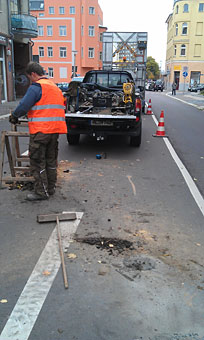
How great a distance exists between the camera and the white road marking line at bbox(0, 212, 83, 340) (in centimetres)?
257

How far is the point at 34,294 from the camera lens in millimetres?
2977

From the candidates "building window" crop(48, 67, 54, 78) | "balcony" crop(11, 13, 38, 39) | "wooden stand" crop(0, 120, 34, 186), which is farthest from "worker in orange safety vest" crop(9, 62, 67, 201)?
"building window" crop(48, 67, 54, 78)

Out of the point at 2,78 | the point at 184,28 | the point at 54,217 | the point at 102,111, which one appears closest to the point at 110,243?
the point at 54,217

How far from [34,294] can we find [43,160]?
2581 millimetres

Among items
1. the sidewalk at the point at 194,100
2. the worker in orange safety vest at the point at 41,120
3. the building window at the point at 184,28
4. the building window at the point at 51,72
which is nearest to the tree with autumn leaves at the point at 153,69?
the building window at the point at 184,28

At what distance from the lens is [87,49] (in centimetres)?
6000

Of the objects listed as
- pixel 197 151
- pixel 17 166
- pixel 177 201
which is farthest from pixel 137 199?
pixel 197 151

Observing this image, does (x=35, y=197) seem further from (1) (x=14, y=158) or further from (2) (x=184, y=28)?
(2) (x=184, y=28)

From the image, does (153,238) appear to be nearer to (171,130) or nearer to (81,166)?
(81,166)

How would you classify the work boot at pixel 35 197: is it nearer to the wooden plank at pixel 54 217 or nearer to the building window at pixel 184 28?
the wooden plank at pixel 54 217

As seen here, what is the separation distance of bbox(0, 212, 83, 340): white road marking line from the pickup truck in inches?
173

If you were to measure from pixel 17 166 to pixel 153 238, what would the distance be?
3.42m

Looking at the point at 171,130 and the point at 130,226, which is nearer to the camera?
the point at 130,226

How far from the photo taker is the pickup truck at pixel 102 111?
26.3 ft
